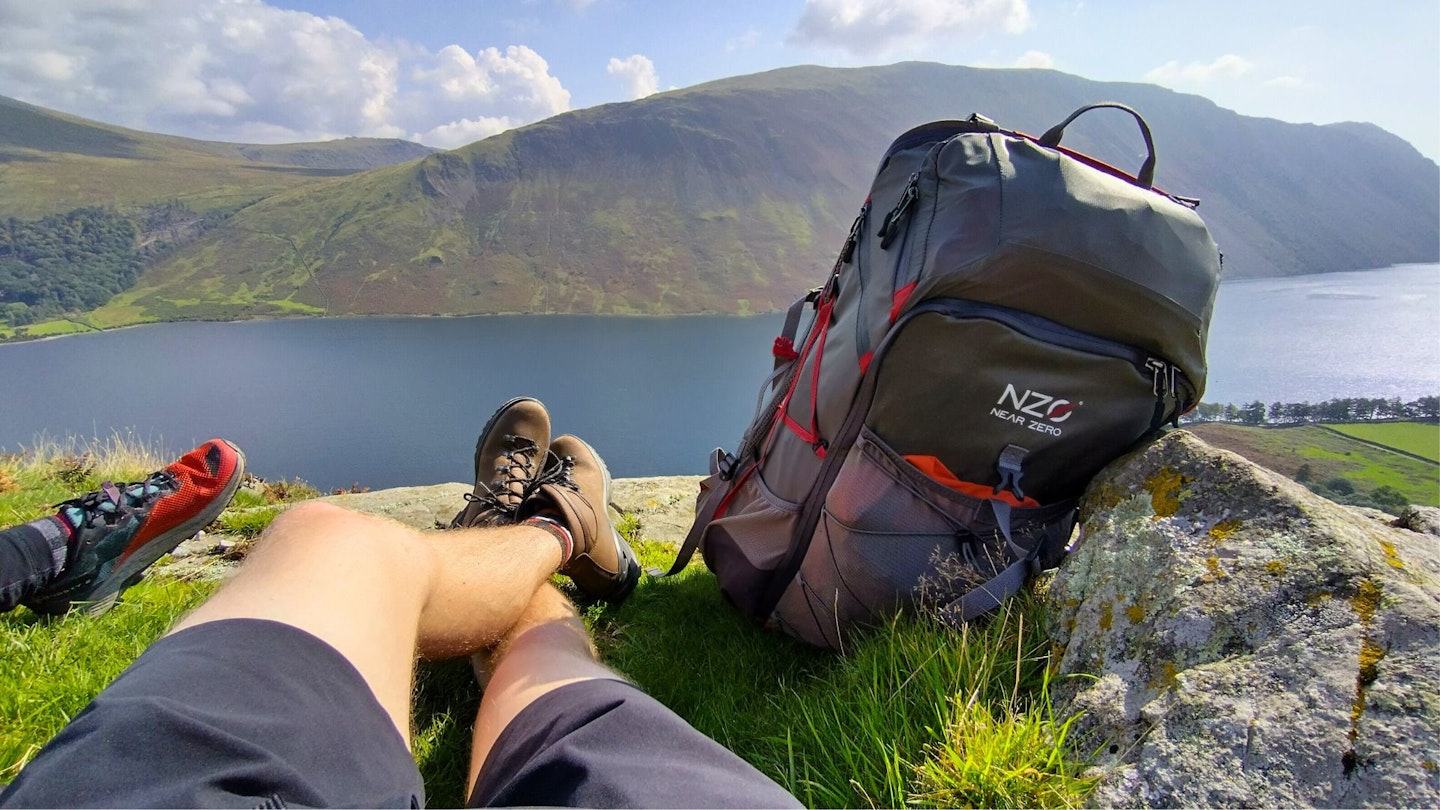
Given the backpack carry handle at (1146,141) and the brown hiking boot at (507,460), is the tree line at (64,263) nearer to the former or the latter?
the brown hiking boot at (507,460)

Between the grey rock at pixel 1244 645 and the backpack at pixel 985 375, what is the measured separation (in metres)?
0.26

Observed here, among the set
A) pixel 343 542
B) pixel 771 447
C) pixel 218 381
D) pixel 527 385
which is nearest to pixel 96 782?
pixel 343 542

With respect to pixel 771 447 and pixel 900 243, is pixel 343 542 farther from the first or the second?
pixel 900 243

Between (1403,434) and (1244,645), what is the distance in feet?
182

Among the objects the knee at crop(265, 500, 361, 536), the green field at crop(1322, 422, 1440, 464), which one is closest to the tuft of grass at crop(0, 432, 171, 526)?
the knee at crop(265, 500, 361, 536)

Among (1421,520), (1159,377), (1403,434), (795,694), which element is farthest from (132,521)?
(1403,434)

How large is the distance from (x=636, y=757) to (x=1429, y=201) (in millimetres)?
237090

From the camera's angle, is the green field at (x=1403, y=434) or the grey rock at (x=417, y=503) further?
the green field at (x=1403, y=434)

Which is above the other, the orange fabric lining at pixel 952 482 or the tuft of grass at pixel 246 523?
the orange fabric lining at pixel 952 482

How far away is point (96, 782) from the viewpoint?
0.80 metres

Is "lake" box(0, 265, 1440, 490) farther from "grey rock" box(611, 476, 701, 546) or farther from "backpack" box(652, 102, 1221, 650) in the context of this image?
"backpack" box(652, 102, 1221, 650)

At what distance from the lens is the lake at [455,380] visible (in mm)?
45188

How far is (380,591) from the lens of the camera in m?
1.41

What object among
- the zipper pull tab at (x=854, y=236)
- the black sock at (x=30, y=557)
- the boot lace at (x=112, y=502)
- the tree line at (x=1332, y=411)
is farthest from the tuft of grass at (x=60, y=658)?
the tree line at (x=1332, y=411)
